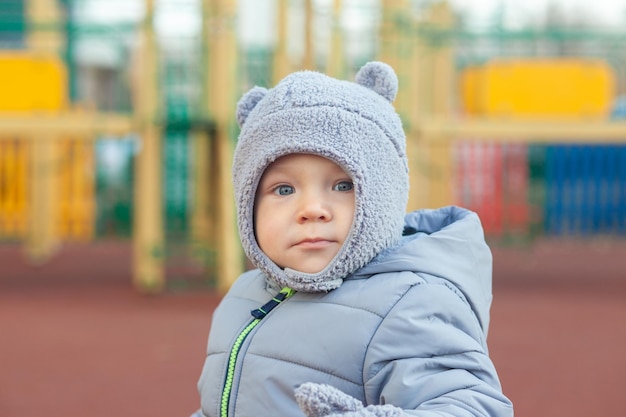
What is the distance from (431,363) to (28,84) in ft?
21.0

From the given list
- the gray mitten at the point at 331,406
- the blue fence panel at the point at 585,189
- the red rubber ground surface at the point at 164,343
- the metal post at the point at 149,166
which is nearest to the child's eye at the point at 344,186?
the gray mitten at the point at 331,406

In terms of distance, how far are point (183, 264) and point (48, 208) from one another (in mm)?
1604

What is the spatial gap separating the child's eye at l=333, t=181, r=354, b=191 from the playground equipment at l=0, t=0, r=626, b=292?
3.11 meters

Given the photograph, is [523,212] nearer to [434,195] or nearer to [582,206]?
[582,206]

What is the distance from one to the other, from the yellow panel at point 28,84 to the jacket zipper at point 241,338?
600 cm

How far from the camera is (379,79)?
164cm

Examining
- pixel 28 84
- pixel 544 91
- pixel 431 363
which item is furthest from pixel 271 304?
pixel 544 91

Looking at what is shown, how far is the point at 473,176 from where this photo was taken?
40.4 feet

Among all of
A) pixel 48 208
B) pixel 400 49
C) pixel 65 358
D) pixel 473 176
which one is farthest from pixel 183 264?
pixel 473 176

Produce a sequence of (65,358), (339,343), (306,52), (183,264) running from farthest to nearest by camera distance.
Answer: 1. (183,264)
2. (306,52)
3. (65,358)
4. (339,343)

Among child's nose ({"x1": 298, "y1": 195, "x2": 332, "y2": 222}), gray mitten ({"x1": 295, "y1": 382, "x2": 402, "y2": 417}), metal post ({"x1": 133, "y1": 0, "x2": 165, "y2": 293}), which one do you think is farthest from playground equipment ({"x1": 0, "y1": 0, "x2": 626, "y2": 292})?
gray mitten ({"x1": 295, "y1": 382, "x2": 402, "y2": 417})

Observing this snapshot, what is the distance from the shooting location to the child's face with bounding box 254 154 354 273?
1484 mm

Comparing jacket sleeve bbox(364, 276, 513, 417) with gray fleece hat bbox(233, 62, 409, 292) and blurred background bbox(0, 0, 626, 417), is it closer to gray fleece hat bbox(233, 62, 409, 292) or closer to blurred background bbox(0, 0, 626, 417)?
gray fleece hat bbox(233, 62, 409, 292)

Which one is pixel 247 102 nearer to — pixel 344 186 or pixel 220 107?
pixel 344 186
